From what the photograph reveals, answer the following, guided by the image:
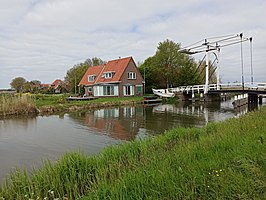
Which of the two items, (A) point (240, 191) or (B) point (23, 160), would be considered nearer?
(A) point (240, 191)

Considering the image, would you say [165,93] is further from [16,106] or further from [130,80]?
[16,106]

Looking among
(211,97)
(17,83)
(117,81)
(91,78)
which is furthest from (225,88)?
(17,83)

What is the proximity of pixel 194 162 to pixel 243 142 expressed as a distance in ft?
4.54

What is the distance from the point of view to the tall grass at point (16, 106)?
19266 millimetres

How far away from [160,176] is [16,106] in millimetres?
19016

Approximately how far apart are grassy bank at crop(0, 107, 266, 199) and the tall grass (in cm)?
1637

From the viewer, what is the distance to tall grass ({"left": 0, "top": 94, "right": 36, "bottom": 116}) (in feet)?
63.2

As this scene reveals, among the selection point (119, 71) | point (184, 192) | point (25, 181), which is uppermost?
point (119, 71)

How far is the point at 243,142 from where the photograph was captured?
477 cm

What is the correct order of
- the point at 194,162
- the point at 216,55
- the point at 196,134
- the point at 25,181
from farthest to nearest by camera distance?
the point at 216,55 < the point at 196,134 < the point at 25,181 < the point at 194,162

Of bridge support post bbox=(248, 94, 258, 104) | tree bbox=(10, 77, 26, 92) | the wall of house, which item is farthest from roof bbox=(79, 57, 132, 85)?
tree bbox=(10, 77, 26, 92)

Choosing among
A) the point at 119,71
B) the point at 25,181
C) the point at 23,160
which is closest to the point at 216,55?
the point at 119,71

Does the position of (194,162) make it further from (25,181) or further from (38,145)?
(38,145)

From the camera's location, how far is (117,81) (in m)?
35.1
